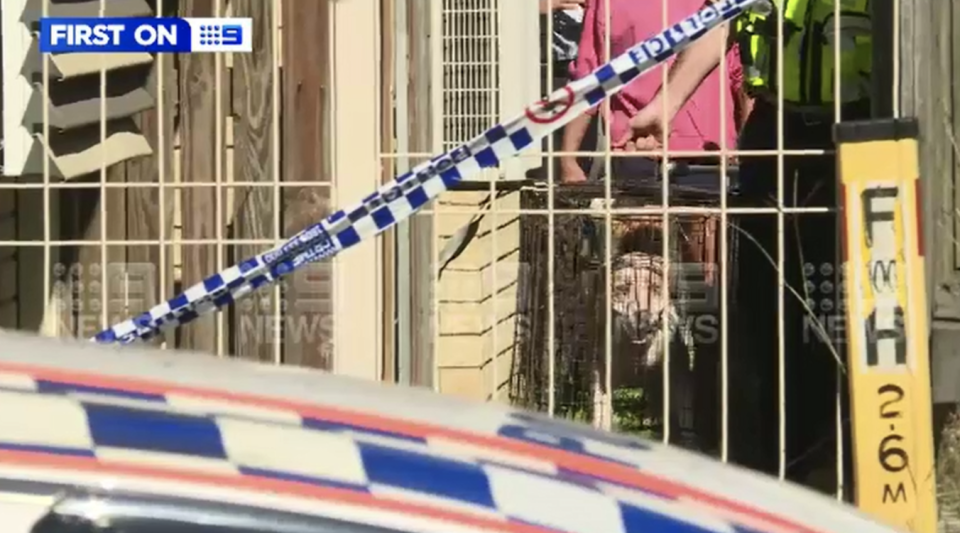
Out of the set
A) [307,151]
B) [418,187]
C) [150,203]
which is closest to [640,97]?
[307,151]

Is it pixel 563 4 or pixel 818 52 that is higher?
pixel 563 4

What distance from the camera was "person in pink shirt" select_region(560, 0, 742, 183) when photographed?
574cm

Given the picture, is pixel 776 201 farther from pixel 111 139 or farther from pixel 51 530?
pixel 51 530

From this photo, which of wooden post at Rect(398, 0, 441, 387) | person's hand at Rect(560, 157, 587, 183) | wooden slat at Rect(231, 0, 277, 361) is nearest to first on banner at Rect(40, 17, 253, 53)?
wooden slat at Rect(231, 0, 277, 361)

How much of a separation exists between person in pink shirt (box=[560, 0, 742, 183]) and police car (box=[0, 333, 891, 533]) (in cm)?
345

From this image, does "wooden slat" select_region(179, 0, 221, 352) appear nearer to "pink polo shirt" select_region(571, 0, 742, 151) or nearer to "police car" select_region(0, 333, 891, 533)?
"pink polo shirt" select_region(571, 0, 742, 151)

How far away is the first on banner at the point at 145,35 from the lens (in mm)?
4969

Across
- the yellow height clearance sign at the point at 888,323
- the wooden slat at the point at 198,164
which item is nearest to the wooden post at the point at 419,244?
the wooden slat at the point at 198,164

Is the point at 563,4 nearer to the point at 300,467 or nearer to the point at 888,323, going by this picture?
the point at 888,323

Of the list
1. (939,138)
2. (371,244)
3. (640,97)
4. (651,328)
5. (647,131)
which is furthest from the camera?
(640,97)

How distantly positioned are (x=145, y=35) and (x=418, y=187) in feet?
4.83

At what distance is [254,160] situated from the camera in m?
5.21

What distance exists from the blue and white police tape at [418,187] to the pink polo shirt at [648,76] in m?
1.51

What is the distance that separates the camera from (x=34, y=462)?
58.3 inches
